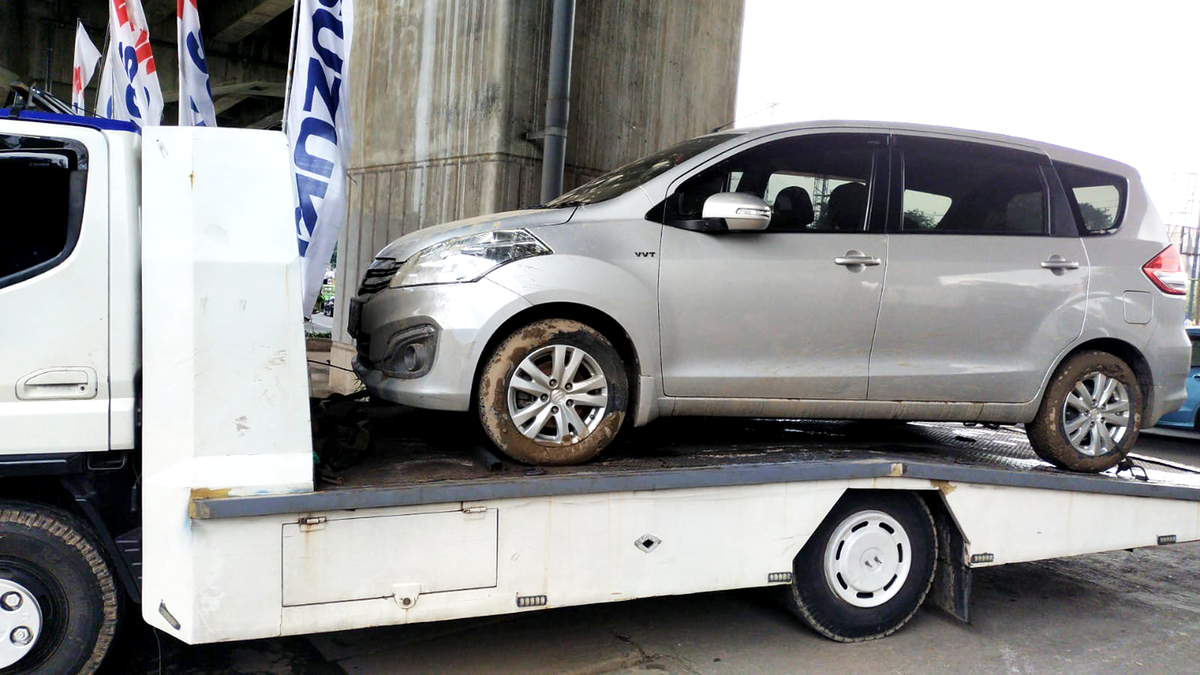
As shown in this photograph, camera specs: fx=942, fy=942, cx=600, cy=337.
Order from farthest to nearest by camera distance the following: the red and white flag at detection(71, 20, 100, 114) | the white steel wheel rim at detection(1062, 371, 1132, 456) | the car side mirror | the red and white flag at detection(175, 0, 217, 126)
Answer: the red and white flag at detection(71, 20, 100, 114) < the red and white flag at detection(175, 0, 217, 126) < the white steel wheel rim at detection(1062, 371, 1132, 456) < the car side mirror

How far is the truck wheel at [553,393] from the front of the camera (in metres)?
4.12

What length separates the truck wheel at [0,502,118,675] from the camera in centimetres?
334

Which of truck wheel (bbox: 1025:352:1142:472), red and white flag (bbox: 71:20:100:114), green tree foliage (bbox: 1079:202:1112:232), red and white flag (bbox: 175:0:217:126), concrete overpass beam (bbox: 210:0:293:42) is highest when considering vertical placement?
concrete overpass beam (bbox: 210:0:293:42)

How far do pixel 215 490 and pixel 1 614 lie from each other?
2.82ft

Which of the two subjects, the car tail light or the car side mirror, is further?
the car tail light

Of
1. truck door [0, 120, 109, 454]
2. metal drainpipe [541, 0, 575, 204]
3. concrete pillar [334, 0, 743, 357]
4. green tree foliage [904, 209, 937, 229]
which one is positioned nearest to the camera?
truck door [0, 120, 109, 454]

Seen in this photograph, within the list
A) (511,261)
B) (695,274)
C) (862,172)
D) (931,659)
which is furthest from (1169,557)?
(511,261)

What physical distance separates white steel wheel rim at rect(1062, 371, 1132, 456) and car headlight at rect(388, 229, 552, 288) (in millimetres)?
3067

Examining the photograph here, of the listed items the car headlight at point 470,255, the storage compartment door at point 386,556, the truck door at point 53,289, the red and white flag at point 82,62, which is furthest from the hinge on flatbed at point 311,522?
the red and white flag at point 82,62

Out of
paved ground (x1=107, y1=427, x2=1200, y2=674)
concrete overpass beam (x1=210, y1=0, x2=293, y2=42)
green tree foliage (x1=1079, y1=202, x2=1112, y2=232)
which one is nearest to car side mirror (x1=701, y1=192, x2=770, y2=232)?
paved ground (x1=107, y1=427, x2=1200, y2=674)

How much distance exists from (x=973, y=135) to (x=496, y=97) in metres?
5.71

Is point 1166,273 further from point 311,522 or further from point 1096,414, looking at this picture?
point 311,522

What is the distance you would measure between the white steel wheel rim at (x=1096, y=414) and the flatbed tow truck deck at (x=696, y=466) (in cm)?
19

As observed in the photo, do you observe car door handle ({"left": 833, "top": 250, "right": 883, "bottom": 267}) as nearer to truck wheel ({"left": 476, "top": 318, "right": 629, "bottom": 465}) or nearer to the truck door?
truck wheel ({"left": 476, "top": 318, "right": 629, "bottom": 465})
